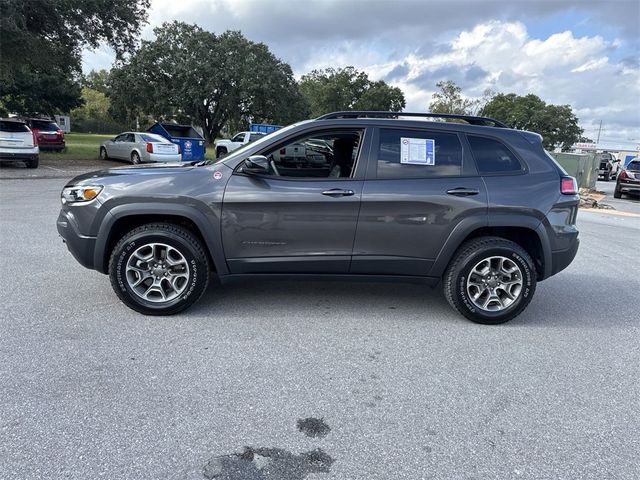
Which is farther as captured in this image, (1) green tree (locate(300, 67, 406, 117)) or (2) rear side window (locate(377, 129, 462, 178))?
(1) green tree (locate(300, 67, 406, 117))

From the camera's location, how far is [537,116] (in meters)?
63.7

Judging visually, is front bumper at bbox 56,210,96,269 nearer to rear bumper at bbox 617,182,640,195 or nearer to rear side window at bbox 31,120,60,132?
rear bumper at bbox 617,182,640,195

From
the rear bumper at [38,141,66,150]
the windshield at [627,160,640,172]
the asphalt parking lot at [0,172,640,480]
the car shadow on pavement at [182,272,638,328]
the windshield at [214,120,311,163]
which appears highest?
the windshield at [627,160,640,172]

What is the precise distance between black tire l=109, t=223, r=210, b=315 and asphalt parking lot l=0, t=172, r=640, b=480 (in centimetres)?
13

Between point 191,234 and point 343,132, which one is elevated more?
point 343,132

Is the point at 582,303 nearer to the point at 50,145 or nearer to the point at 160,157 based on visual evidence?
the point at 160,157

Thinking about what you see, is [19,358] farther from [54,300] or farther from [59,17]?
[59,17]

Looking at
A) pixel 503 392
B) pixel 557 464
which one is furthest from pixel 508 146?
pixel 557 464

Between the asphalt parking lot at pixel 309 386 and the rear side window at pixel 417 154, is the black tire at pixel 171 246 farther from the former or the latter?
the rear side window at pixel 417 154

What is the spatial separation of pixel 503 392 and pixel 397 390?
733mm

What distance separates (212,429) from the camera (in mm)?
2674

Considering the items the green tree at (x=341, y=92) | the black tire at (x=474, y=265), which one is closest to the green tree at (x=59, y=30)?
the black tire at (x=474, y=265)

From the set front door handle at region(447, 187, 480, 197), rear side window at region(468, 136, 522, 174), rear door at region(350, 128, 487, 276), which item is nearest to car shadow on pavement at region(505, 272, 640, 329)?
rear door at region(350, 128, 487, 276)

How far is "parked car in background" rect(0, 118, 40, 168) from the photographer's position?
14758mm
